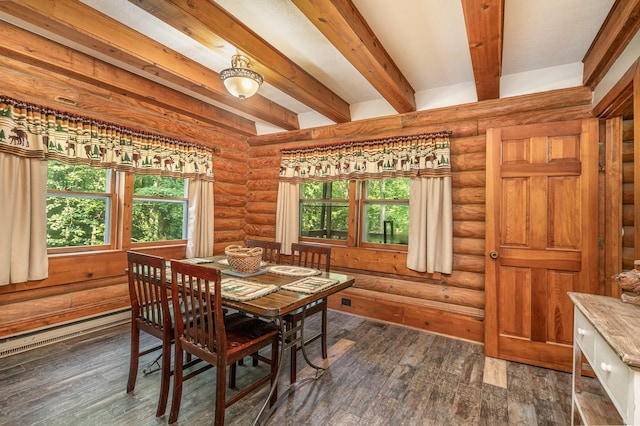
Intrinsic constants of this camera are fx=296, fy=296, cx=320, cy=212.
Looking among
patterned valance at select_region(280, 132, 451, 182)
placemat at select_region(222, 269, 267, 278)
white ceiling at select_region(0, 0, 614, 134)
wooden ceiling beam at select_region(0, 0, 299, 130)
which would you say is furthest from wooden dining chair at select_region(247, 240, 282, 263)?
white ceiling at select_region(0, 0, 614, 134)

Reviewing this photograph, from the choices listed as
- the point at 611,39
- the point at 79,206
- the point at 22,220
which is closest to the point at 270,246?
the point at 79,206

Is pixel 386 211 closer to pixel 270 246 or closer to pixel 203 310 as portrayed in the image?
pixel 270 246

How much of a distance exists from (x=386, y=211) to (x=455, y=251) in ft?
3.16

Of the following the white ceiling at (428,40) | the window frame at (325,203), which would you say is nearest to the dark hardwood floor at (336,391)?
the window frame at (325,203)

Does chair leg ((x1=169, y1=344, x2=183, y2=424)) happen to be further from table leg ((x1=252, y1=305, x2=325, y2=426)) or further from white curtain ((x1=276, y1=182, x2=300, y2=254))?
white curtain ((x1=276, y1=182, x2=300, y2=254))

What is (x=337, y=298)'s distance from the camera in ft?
13.0

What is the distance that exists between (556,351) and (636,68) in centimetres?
225

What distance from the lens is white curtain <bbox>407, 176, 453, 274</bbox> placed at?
3.25 metres

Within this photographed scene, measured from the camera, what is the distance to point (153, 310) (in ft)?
6.66

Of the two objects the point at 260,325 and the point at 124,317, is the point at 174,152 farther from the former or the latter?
the point at 260,325

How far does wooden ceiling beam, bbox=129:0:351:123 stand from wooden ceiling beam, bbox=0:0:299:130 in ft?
1.93

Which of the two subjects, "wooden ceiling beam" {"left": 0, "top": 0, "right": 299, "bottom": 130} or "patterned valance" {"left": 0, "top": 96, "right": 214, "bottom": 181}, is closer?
"wooden ceiling beam" {"left": 0, "top": 0, "right": 299, "bottom": 130}

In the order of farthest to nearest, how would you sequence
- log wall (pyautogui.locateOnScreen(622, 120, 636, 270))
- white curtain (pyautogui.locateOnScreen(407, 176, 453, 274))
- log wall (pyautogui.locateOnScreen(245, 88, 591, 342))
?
white curtain (pyautogui.locateOnScreen(407, 176, 453, 274)) → log wall (pyautogui.locateOnScreen(245, 88, 591, 342)) → log wall (pyautogui.locateOnScreen(622, 120, 636, 270))

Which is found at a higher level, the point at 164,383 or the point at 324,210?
the point at 324,210
